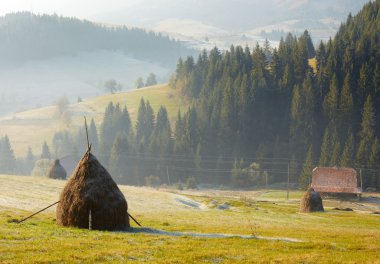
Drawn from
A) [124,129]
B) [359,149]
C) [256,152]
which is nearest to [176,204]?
[359,149]

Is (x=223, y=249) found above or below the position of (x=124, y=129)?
below

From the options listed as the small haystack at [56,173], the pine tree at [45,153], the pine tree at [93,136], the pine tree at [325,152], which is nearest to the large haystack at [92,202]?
the small haystack at [56,173]

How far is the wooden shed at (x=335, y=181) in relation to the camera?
118 meters

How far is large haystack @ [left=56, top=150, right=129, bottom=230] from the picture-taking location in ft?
104

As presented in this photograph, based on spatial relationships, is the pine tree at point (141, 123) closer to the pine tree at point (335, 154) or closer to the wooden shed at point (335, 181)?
the pine tree at point (335, 154)

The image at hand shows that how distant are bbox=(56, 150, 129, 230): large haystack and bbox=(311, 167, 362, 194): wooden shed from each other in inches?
3580

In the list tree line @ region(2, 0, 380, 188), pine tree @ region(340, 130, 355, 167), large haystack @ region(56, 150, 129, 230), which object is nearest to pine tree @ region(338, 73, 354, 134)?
tree line @ region(2, 0, 380, 188)

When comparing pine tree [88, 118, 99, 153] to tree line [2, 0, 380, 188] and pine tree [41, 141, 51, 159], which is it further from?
pine tree [41, 141, 51, 159]

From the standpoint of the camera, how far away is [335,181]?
11869cm

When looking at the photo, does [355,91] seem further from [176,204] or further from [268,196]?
[176,204]

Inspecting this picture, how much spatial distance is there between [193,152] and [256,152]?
1990cm

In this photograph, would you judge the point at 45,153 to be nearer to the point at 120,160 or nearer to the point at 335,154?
the point at 120,160

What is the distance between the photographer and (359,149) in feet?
470

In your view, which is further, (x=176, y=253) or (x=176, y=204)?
(x=176, y=204)
